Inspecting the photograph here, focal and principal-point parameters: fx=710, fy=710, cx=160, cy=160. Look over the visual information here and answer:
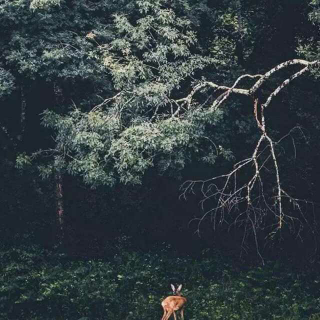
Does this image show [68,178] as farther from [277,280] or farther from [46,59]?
[277,280]

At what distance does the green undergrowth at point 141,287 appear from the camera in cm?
1238

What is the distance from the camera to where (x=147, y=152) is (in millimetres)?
12273

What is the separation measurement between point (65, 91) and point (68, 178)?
8.78 ft

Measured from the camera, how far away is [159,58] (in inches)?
531

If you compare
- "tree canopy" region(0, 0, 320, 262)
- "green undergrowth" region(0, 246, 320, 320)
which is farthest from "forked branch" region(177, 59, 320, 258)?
"green undergrowth" region(0, 246, 320, 320)

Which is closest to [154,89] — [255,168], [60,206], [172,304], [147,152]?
[147,152]

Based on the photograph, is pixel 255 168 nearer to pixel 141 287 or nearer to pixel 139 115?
pixel 139 115

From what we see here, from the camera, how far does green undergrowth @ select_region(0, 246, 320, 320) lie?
12383 millimetres

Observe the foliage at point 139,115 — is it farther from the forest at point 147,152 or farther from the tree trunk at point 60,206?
the tree trunk at point 60,206

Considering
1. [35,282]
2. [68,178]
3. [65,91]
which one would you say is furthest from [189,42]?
[35,282]

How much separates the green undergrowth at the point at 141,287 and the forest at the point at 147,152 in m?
0.04

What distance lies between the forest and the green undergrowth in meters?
0.04

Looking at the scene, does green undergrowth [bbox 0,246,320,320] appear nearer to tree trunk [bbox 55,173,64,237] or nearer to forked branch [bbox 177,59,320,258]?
tree trunk [bbox 55,173,64,237]

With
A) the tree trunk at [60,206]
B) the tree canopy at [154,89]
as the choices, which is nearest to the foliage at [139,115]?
the tree canopy at [154,89]
